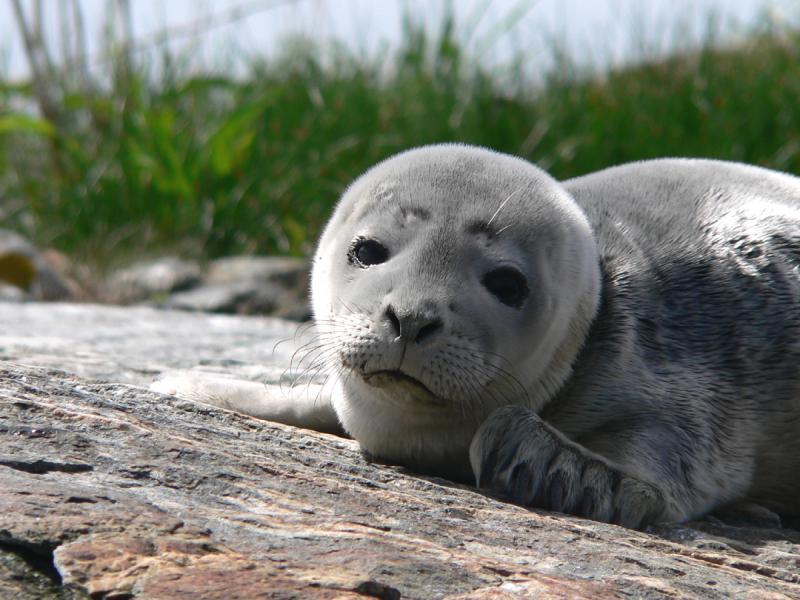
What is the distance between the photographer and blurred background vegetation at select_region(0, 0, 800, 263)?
29.0ft

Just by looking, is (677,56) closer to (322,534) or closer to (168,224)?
(168,224)

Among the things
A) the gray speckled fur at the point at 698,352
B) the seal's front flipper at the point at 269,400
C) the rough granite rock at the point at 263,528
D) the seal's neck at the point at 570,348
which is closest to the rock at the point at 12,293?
the seal's front flipper at the point at 269,400

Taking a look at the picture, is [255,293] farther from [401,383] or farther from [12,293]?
[401,383]

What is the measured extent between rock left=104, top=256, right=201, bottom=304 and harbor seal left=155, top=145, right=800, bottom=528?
443cm

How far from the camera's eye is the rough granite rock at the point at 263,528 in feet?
6.37

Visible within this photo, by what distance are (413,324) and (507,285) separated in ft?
1.52

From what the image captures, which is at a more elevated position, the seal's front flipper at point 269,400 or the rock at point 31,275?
the rock at point 31,275

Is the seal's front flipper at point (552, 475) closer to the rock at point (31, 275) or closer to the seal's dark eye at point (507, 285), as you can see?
the seal's dark eye at point (507, 285)

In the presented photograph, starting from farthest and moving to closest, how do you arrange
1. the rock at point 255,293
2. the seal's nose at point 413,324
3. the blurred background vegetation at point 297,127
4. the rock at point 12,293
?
the blurred background vegetation at point 297,127, the rock at point 255,293, the rock at point 12,293, the seal's nose at point 413,324

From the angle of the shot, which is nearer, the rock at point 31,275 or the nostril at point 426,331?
the nostril at point 426,331

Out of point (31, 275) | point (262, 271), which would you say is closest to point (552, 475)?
point (262, 271)

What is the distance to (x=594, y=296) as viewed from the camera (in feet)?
10.8

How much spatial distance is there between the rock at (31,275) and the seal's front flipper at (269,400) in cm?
436

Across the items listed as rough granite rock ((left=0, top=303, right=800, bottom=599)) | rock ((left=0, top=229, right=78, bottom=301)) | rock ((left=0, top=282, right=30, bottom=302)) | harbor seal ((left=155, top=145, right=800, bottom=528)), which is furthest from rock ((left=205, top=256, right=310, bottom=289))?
rough granite rock ((left=0, top=303, right=800, bottom=599))
